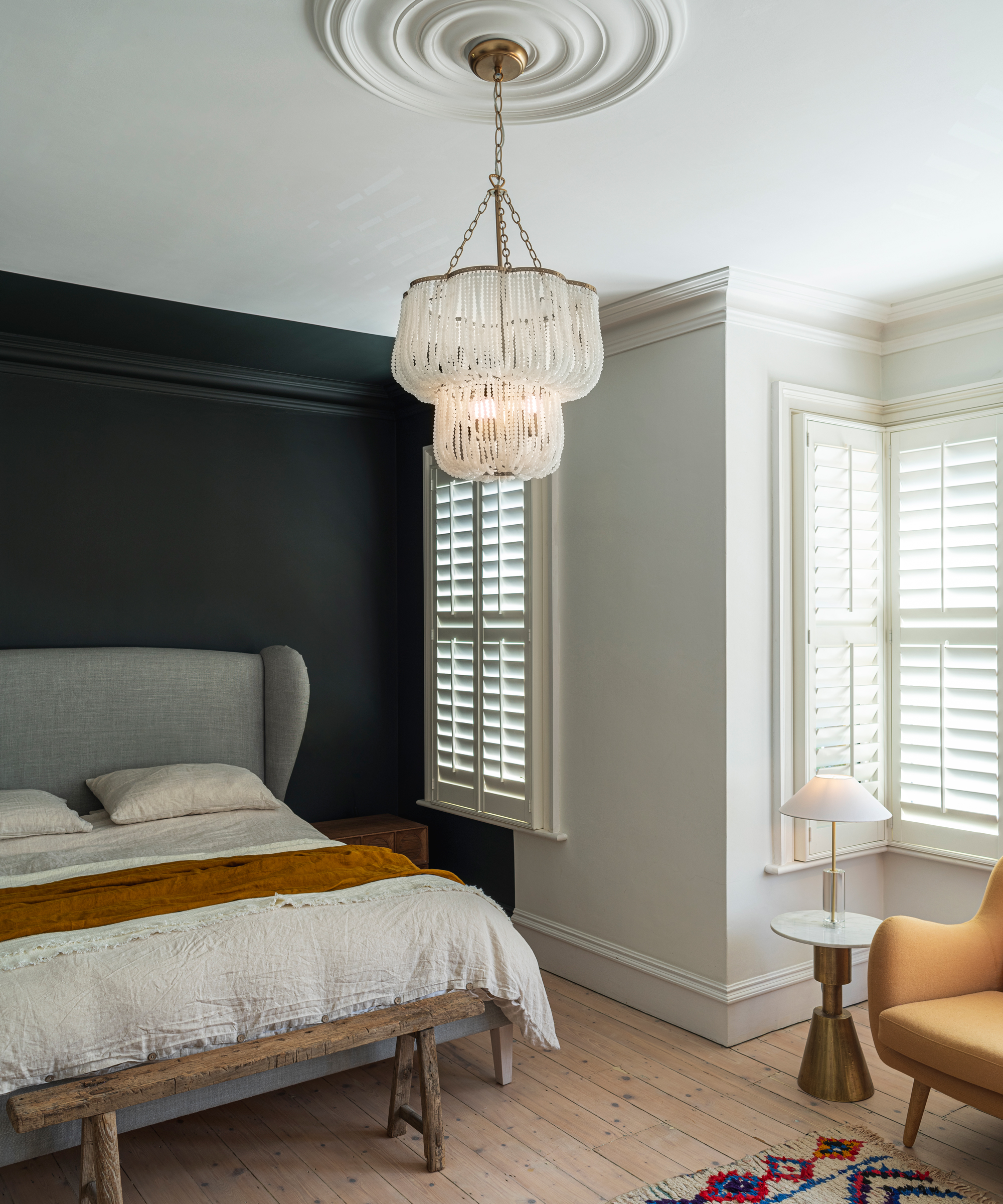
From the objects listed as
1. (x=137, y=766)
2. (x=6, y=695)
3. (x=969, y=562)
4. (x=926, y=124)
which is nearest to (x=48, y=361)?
(x=6, y=695)

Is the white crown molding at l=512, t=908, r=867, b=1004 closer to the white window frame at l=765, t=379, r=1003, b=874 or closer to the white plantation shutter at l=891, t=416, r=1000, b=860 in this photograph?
the white window frame at l=765, t=379, r=1003, b=874

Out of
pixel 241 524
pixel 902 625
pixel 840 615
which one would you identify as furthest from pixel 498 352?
pixel 241 524

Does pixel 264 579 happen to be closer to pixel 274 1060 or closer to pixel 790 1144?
pixel 274 1060

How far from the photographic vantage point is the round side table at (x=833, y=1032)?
2891mm

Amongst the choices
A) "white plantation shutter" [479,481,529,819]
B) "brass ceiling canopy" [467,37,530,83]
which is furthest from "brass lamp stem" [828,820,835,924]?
"brass ceiling canopy" [467,37,530,83]

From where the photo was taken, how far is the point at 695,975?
336cm

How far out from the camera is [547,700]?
3.95 meters

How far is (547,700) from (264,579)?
162 cm

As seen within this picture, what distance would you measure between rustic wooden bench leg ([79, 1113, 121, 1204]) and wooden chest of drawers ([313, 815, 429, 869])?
216 centimetres

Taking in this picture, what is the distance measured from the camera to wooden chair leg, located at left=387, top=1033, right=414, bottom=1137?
2678mm

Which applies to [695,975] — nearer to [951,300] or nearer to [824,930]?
[824,930]

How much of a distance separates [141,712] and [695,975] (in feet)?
8.48

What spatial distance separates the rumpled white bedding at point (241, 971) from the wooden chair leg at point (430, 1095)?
0.12 metres

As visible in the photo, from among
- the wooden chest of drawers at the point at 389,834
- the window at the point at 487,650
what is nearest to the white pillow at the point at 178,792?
the wooden chest of drawers at the point at 389,834
